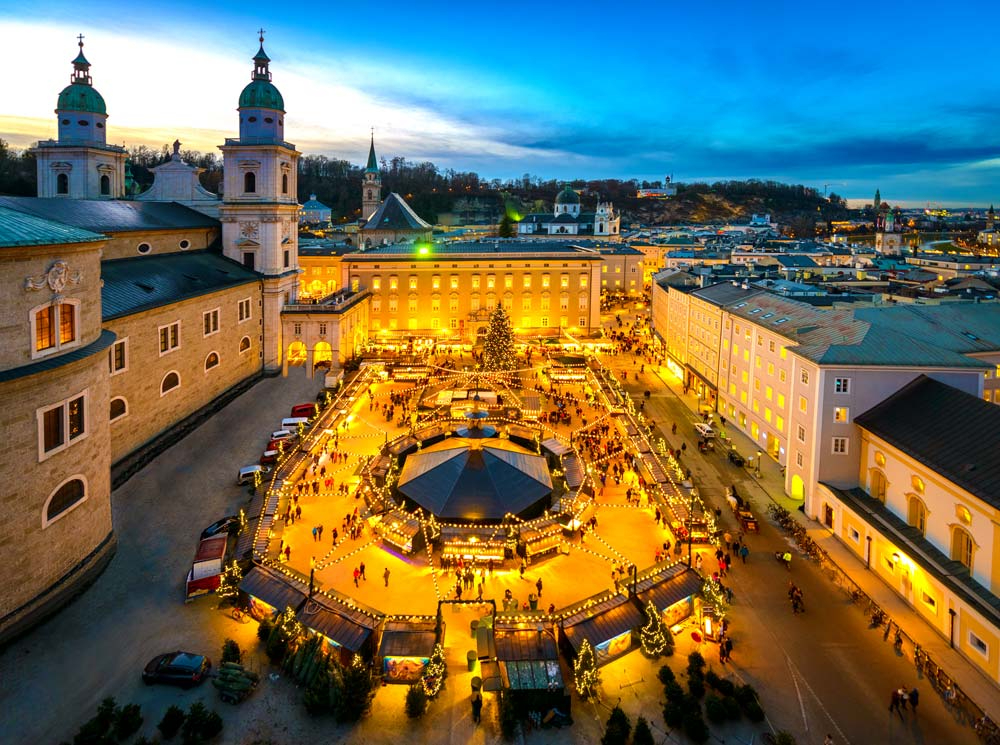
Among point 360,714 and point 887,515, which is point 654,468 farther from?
point 360,714

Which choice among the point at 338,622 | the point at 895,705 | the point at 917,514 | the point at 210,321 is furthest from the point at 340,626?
the point at 210,321

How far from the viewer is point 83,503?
19562mm

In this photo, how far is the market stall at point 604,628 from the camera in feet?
58.3

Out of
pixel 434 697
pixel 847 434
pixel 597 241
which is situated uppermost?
pixel 597 241

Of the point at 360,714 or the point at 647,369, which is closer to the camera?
the point at 360,714

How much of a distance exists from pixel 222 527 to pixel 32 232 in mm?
11869

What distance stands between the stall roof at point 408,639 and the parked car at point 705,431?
23.3 metres

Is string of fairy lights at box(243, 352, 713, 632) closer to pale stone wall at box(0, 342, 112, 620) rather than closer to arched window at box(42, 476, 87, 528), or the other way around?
pale stone wall at box(0, 342, 112, 620)

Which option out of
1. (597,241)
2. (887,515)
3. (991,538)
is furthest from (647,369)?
(597,241)

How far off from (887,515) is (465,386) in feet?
86.2

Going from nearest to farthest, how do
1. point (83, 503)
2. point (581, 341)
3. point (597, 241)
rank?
point (83, 503)
point (581, 341)
point (597, 241)

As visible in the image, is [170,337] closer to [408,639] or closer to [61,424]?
[61,424]

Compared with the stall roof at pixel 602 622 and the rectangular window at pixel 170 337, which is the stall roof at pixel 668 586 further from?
the rectangular window at pixel 170 337

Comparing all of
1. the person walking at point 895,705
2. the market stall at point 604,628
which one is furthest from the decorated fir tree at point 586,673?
the person walking at point 895,705
